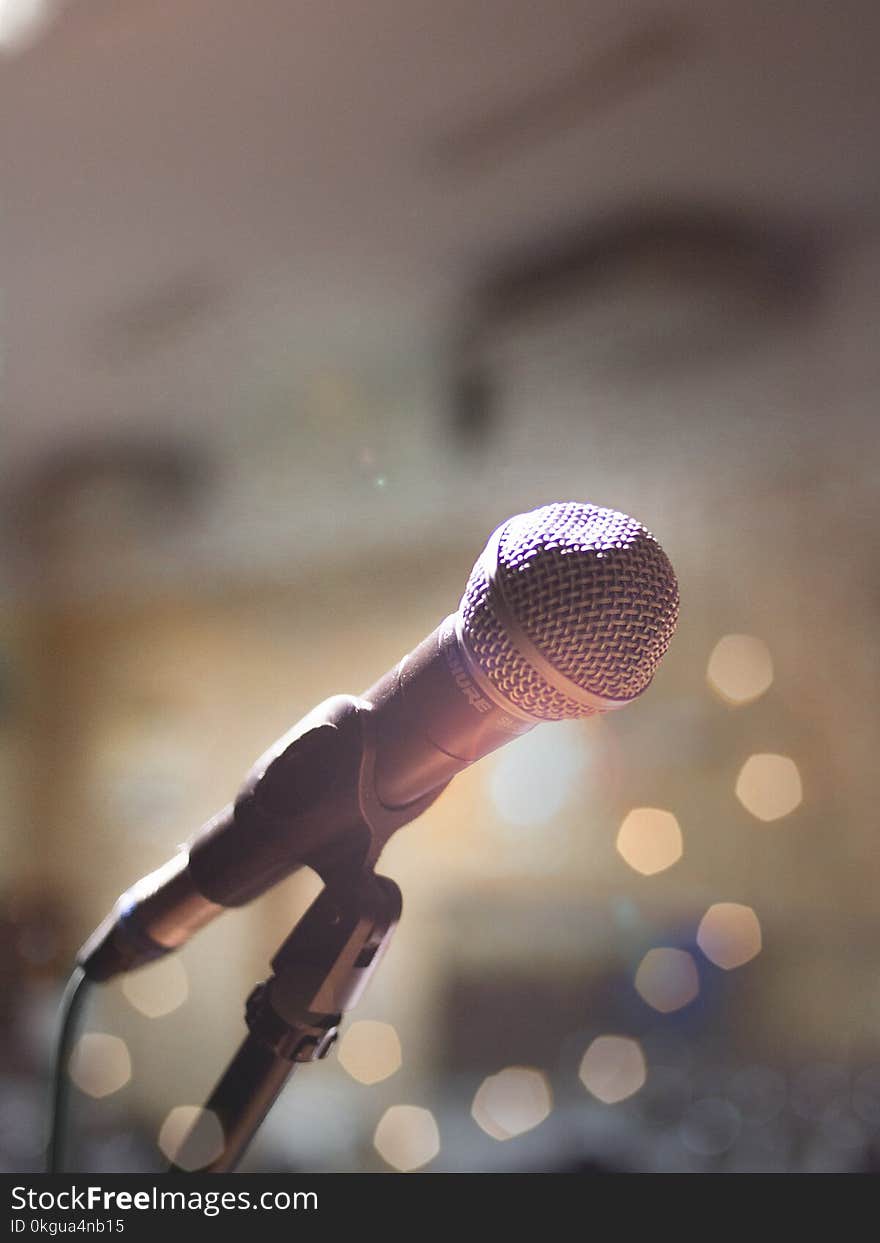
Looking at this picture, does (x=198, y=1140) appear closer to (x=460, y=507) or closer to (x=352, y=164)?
(x=352, y=164)

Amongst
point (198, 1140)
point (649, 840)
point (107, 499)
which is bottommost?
point (649, 840)

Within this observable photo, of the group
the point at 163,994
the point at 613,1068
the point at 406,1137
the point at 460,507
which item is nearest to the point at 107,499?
the point at 460,507

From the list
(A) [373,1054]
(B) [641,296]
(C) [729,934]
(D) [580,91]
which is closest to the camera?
(D) [580,91]

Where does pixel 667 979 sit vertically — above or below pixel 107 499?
below

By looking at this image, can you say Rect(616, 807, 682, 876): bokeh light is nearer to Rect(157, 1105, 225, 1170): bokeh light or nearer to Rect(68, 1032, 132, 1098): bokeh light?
Rect(68, 1032, 132, 1098): bokeh light

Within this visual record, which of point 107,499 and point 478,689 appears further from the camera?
point 107,499

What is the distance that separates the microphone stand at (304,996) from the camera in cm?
43

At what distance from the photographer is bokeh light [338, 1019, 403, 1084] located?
2539mm

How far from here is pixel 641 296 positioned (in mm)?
1743

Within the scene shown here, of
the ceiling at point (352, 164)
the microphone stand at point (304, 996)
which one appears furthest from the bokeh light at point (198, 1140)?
the ceiling at point (352, 164)

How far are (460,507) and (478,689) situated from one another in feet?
7.19

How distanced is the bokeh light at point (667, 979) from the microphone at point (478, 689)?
206 cm

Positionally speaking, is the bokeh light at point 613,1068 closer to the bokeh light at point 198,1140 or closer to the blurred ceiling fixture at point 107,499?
the blurred ceiling fixture at point 107,499

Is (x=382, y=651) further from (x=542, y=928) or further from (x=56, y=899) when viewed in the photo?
(x=56, y=899)
